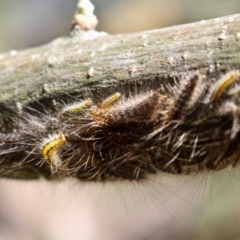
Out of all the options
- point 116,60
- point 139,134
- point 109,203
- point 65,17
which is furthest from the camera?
point 65,17

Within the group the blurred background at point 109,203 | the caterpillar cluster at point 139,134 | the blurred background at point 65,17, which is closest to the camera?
the caterpillar cluster at point 139,134

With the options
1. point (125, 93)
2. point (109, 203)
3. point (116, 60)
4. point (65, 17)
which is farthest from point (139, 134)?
point (65, 17)

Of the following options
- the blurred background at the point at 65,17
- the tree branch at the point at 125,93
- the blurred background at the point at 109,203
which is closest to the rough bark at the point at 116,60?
the tree branch at the point at 125,93

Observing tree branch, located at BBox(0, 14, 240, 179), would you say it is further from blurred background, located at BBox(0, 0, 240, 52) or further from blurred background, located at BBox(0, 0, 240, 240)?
blurred background, located at BBox(0, 0, 240, 52)

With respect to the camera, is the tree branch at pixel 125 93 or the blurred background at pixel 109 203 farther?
the blurred background at pixel 109 203

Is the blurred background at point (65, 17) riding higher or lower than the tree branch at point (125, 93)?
higher

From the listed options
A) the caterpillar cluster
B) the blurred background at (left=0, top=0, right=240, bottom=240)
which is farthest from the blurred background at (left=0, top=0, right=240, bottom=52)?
the caterpillar cluster

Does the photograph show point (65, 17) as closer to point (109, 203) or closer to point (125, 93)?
point (109, 203)

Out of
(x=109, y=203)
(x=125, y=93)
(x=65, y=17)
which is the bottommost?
(x=109, y=203)

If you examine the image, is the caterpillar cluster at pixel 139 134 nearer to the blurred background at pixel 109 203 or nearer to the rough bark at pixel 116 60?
the rough bark at pixel 116 60
